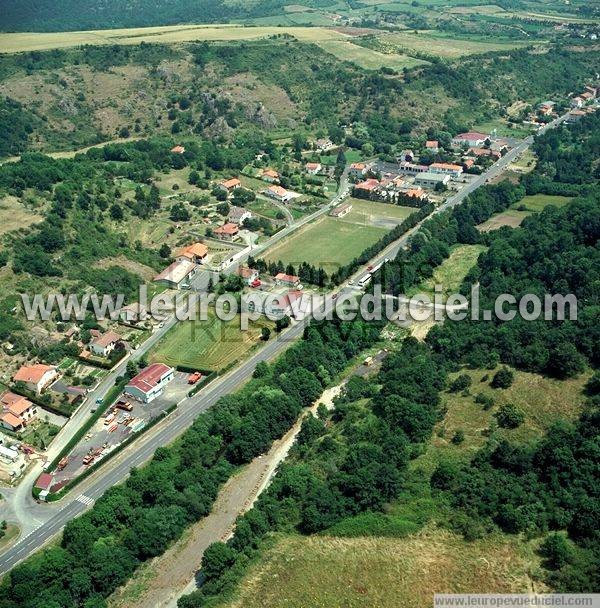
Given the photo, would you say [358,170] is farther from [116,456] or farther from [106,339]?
[116,456]

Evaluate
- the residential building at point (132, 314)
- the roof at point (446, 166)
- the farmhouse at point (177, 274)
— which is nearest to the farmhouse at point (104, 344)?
the residential building at point (132, 314)

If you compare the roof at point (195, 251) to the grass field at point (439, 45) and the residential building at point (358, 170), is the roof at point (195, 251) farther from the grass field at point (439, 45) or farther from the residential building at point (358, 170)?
the grass field at point (439, 45)

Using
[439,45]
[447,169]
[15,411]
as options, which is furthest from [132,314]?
[439,45]

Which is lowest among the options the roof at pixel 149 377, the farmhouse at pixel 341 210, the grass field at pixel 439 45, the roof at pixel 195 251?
the roof at pixel 149 377

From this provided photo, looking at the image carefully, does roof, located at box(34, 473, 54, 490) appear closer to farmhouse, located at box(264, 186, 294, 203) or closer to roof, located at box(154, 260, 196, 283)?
roof, located at box(154, 260, 196, 283)

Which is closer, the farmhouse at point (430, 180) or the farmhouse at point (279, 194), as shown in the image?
the farmhouse at point (279, 194)
